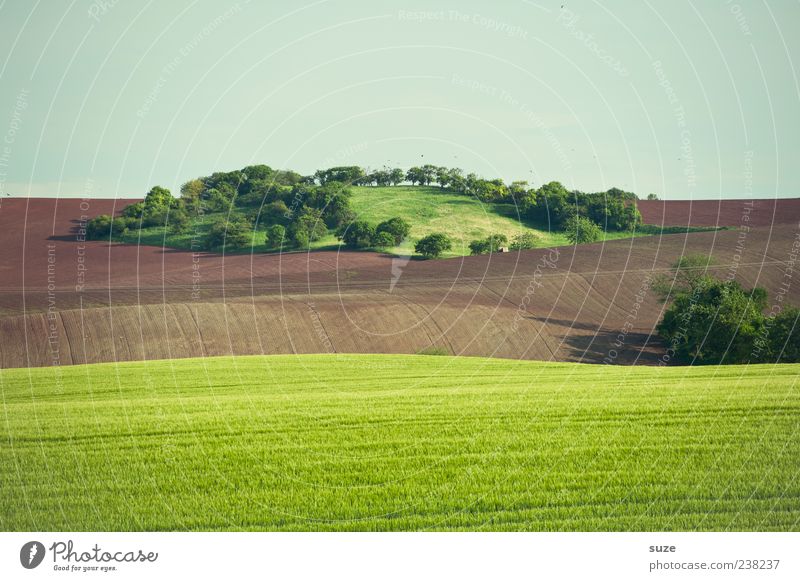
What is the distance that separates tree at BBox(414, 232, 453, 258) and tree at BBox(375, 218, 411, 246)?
3.18m

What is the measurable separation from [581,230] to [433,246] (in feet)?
72.6

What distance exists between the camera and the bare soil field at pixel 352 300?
54.5 meters

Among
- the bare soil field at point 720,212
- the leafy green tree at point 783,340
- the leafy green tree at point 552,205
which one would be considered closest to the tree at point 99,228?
the leafy green tree at point 552,205

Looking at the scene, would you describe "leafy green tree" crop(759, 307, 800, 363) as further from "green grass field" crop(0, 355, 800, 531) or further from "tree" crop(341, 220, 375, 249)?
"tree" crop(341, 220, 375, 249)

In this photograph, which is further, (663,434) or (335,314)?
(335,314)

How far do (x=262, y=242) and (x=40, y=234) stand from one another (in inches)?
1143

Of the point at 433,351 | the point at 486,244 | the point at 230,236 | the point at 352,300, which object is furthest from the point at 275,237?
the point at 433,351

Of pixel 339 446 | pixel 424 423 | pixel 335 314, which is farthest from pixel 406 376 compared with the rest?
pixel 335 314

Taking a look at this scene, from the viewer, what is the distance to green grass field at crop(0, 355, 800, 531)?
1230 cm

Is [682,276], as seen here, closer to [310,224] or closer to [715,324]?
[715,324]

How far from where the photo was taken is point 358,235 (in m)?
101

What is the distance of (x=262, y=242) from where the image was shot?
100500mm

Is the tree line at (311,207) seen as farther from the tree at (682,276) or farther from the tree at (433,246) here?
the tree at (682,276)

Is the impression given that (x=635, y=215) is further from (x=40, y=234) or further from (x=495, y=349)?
(x=40, y=234)
